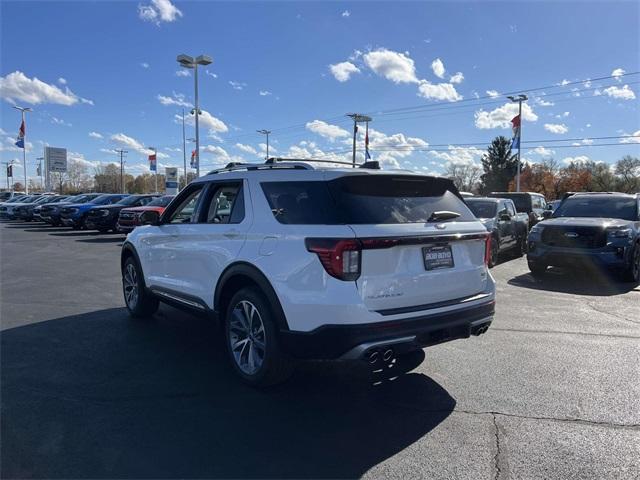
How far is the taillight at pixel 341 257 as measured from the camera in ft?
11.5

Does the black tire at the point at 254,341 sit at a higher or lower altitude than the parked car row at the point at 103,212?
lower

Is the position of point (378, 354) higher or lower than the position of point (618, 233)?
lower

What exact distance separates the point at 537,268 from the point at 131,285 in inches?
310

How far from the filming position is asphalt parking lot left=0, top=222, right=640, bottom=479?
10.2 feet

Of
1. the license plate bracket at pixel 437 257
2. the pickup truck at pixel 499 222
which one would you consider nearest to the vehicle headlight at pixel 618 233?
the pickup truck at pixel 499 222

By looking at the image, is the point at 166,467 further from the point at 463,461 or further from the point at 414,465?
the point at 463,461

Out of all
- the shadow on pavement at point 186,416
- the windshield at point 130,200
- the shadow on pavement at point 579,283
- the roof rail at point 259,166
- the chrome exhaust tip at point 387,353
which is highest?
the windshield at point 130,200

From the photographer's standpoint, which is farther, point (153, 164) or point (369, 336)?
point (153, 164)

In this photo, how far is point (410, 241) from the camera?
374 centimetres

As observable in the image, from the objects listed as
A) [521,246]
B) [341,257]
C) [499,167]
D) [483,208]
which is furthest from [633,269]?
[499,167]

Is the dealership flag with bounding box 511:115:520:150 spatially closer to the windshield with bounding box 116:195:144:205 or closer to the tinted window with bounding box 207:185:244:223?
the windshield with bounding box 116:195:144:205

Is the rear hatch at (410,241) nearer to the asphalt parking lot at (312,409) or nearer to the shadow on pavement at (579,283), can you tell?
the asphalt parking lot at (312,409)

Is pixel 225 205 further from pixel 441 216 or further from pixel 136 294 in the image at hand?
pixel 136 294

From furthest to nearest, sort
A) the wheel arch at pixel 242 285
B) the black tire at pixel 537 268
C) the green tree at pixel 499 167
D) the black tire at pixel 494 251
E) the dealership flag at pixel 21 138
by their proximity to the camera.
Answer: the green tree at pixel 499 167 → the dealership flag at pixel 21 138 → the black tire at pixel 494 251 → the black tire at pixel 537 268 → the wheel arch at pixel 242 285
